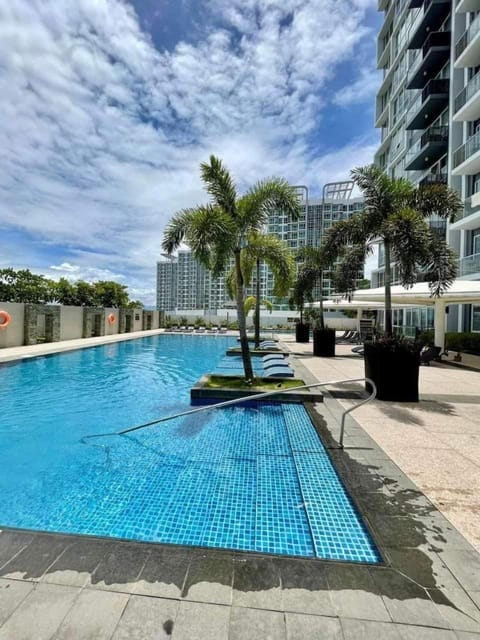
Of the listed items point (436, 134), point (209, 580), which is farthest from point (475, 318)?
point (209, 580)

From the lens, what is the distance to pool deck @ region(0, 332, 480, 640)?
1682 millimetres

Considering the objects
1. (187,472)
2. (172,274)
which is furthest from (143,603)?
(172,274)

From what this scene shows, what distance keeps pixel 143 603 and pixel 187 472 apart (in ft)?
7.56

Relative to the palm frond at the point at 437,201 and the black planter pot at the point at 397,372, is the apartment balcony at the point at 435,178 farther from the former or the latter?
Answer: the black planter pot at the point at 397,372

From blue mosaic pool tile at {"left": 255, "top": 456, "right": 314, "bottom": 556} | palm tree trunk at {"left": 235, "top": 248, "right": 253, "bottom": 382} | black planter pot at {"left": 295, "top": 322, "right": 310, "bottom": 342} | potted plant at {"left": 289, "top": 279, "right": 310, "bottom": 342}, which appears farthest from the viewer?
black planter pot at {"left": 295, "top": 322, "right": 310, "bottom": 342}

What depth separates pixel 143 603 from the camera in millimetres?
1845

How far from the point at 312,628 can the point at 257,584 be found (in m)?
0.44

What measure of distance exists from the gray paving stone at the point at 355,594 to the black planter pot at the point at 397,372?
17.3 ft

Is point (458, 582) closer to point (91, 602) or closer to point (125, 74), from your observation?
point (91, 602)

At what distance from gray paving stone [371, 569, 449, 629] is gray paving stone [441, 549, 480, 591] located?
0.35 metres

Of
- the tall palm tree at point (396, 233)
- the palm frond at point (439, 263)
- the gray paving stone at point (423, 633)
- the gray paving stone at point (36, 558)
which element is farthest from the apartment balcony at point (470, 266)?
the gray paving stone at point (36, 558)

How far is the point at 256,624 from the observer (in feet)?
5.60

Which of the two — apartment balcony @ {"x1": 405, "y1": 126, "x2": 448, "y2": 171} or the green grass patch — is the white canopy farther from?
apartment balcony @ {"x1": 405, "y1": 126, "x2": 448, "y2": 171}

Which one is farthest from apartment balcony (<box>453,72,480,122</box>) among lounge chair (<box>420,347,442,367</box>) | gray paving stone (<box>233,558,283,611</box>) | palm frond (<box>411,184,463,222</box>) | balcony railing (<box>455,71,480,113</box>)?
gray paving stone (<box>233,558,283,611</box>)
